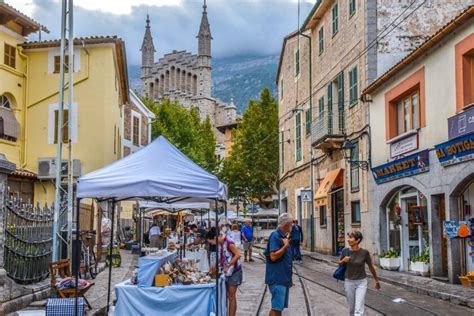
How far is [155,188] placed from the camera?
934 centimetres

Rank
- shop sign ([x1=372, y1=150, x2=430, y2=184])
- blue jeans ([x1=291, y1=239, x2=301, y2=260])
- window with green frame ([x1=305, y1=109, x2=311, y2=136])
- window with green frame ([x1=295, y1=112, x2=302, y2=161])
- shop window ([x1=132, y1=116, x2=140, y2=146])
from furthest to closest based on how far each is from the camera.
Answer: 1. shop window ([x1=132, y1=116, x2=140, y2=146])
2. window with green frame ([x1=295, y1=112, x2=302, y2=161])
3. window with green frame ([x1=305, y1=109, x2=311, y2=136])
4. blue jeans ([x1=291, y1=239, x2=301, y2=260])
5. shop sign ([x1=372, y1=150, x2=430, y2=184])

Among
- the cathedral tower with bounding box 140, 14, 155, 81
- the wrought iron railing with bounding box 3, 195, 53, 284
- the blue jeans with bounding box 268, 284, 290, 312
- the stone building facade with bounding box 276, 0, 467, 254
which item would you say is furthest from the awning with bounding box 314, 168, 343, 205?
the cathedral tower with bounding box 140, 14, 155, 81

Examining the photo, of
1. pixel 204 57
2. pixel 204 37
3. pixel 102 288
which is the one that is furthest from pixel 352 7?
pixel 204 37

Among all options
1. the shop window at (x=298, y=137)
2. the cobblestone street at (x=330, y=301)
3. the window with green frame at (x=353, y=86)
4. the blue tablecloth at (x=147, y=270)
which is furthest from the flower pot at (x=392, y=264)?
the shop window at (x=298, y=137)

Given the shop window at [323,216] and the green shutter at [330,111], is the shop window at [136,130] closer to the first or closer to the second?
the shop window at [323,216]

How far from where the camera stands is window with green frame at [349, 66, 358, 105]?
84.6 ft

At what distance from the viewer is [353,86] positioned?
26.1m

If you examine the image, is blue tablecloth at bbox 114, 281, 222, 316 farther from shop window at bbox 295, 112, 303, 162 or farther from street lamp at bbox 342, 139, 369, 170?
shop window at bbox 295, 112, 303, 162

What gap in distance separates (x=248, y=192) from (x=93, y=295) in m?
47.8

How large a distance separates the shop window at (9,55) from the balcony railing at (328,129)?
13739 millimetres

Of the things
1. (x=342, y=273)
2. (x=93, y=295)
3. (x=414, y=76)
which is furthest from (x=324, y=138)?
(x=342, y=273)

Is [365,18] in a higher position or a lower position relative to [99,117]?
higher

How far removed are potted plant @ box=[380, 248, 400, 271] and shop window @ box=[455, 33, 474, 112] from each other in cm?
643

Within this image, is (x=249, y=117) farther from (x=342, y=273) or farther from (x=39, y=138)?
(x=342, y=273)
